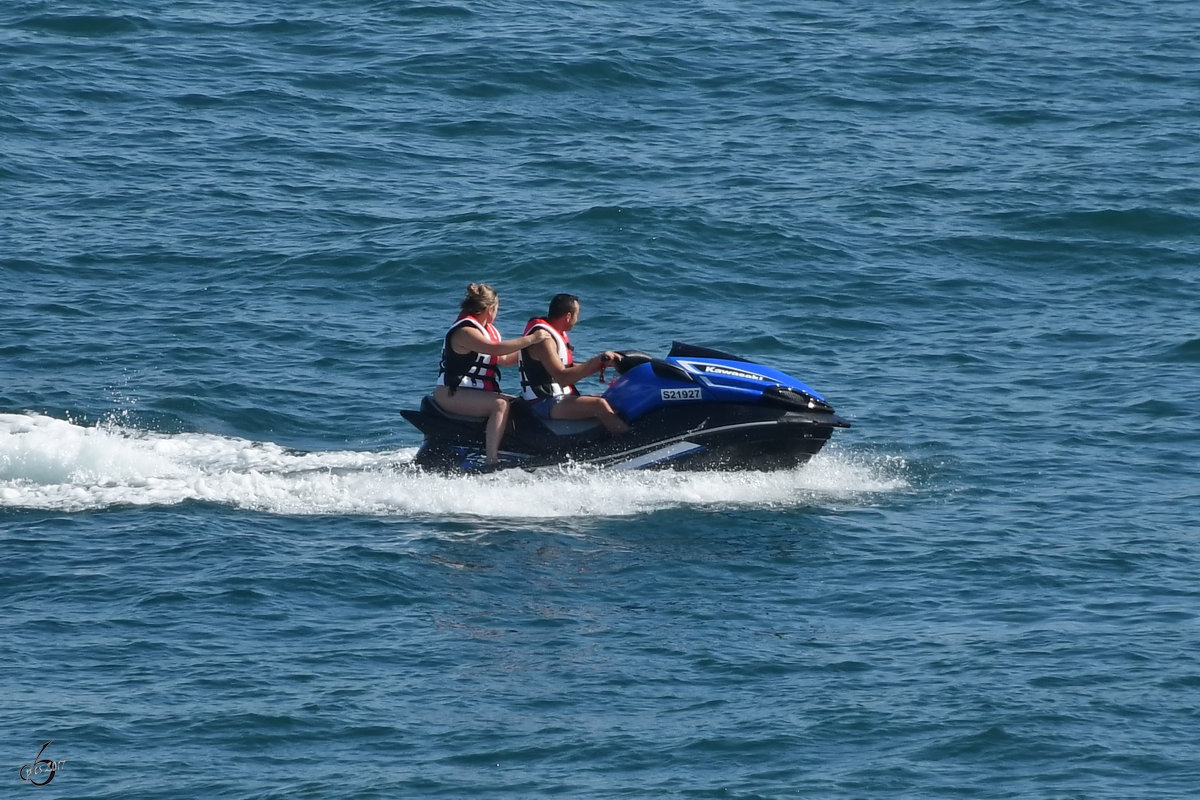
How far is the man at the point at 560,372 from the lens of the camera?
1245cm

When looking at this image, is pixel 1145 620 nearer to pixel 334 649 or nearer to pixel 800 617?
pixel 800 617

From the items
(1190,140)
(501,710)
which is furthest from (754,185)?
(501,710)

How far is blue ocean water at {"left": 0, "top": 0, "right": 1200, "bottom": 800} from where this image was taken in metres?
8.91

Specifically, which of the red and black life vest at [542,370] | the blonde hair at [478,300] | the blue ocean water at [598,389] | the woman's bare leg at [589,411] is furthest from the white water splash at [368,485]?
the blonde hair at [478,300]

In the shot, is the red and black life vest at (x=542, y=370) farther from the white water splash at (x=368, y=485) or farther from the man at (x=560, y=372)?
the white water splash at (x=368, y=485)

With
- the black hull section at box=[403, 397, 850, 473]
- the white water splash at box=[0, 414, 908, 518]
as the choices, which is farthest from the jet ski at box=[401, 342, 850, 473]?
Result: the white water splash at box=[0, 414, 908, 518]

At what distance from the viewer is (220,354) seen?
16078mm

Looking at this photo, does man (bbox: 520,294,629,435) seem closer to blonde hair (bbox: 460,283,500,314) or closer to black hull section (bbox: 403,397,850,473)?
black hull section (bbox: 403,397,850,473)

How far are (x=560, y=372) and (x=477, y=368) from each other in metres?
0.67

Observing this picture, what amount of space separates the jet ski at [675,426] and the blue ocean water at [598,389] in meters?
0.20

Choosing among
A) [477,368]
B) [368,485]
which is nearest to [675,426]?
Result: [477,368]

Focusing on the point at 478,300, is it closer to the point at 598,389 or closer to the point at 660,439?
the point at 660,439

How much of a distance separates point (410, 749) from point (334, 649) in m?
1.29

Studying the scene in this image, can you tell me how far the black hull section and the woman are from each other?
119 mm
